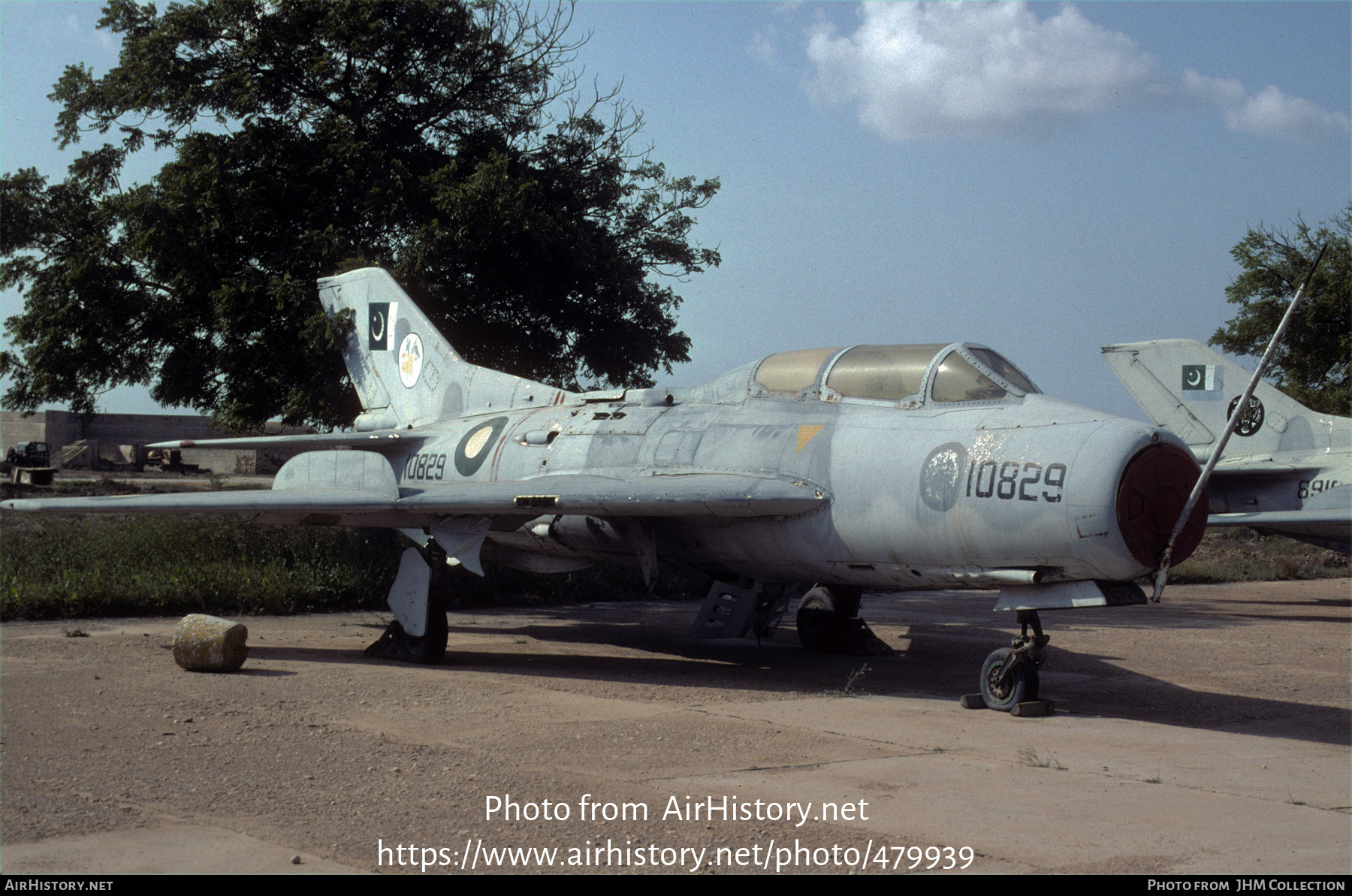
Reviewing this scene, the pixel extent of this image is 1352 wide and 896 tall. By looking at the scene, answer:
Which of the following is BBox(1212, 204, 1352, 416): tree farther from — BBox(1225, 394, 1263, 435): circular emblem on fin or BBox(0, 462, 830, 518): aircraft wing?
BBox(0, 462, 830, 518): aircraft wing

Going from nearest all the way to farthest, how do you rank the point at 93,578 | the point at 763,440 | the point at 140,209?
the point at 763,440 < the point at 93,578 < the point at 140,209

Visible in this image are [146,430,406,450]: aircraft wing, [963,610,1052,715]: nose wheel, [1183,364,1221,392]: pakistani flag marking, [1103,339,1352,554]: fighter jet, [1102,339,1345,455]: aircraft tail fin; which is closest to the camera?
[963,610,1052,715]: nose wheel

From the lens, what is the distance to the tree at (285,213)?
16766 millimetres

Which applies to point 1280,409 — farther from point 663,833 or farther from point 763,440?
point 663,833

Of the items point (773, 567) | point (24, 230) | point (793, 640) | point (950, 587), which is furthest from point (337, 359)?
point (950, 587)

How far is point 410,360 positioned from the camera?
52.1 ft

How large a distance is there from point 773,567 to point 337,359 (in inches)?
392

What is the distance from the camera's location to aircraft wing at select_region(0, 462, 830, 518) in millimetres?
9836

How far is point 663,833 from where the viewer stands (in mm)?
5297

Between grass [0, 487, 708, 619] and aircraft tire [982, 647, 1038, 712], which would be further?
grass [0, 487, 708, 619]

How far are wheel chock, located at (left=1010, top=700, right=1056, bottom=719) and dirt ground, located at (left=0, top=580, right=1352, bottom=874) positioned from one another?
3.2 inches

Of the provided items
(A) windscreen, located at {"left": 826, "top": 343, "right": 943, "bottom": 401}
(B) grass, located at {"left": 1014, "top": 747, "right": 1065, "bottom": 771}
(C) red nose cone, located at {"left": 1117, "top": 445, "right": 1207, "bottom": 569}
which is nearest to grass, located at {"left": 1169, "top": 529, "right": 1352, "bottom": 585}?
(A) windscreen, located at {"left": 826, "top": 343, "right": 943, "bottom": 401}

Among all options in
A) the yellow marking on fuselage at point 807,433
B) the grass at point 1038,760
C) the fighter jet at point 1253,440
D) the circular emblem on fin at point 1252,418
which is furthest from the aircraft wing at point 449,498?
the circular emblem on fin at point 1252,418

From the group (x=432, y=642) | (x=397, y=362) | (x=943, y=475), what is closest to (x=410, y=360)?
(x=397, y=362)
